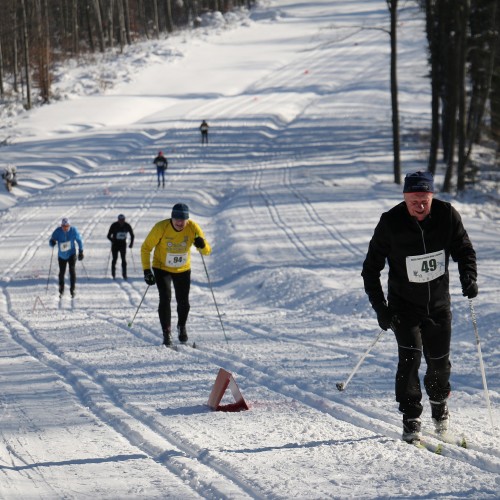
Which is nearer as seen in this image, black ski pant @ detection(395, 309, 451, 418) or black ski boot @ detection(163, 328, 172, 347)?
black ski pant @ detection(395, 309, 451, 418)

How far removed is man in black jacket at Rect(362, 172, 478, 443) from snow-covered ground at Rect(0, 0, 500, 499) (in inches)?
20.9

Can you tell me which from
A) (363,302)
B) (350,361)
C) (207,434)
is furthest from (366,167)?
(207,434)

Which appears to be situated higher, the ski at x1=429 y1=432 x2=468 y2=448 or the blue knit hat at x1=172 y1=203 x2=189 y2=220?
the blue knit hat at x1=172 y1=203 x2=189 y2=220

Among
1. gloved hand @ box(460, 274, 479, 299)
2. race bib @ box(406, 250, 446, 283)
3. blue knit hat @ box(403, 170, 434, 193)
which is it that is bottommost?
gloved hand @ box(460, 274, 479, 299)

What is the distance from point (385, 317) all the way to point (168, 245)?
5.18 meters

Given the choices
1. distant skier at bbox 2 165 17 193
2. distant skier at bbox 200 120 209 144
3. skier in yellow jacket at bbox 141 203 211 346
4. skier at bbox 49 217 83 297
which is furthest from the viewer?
distant skier at bbox 200 120 209 144

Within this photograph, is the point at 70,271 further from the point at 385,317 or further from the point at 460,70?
the point at 460,70

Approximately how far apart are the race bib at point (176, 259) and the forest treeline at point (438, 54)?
17.3m

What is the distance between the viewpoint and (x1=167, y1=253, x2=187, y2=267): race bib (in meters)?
11.1

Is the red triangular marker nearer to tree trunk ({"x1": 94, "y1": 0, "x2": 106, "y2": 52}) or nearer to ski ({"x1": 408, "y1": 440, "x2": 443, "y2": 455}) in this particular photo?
ski ({"x1": 408, "y1": 440, "x2": 443, "y2": 455})

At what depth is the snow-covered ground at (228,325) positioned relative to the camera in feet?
19.6

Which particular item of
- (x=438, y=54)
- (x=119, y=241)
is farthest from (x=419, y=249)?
(x=438, y=54)

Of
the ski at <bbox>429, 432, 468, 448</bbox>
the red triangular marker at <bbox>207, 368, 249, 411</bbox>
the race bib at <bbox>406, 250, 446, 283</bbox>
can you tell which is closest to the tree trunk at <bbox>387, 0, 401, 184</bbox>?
the red triangular marker at <bbox>207, 368, 249, 411</bbox>

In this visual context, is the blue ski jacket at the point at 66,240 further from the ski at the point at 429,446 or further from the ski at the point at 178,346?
the ski at the point at 429,446
